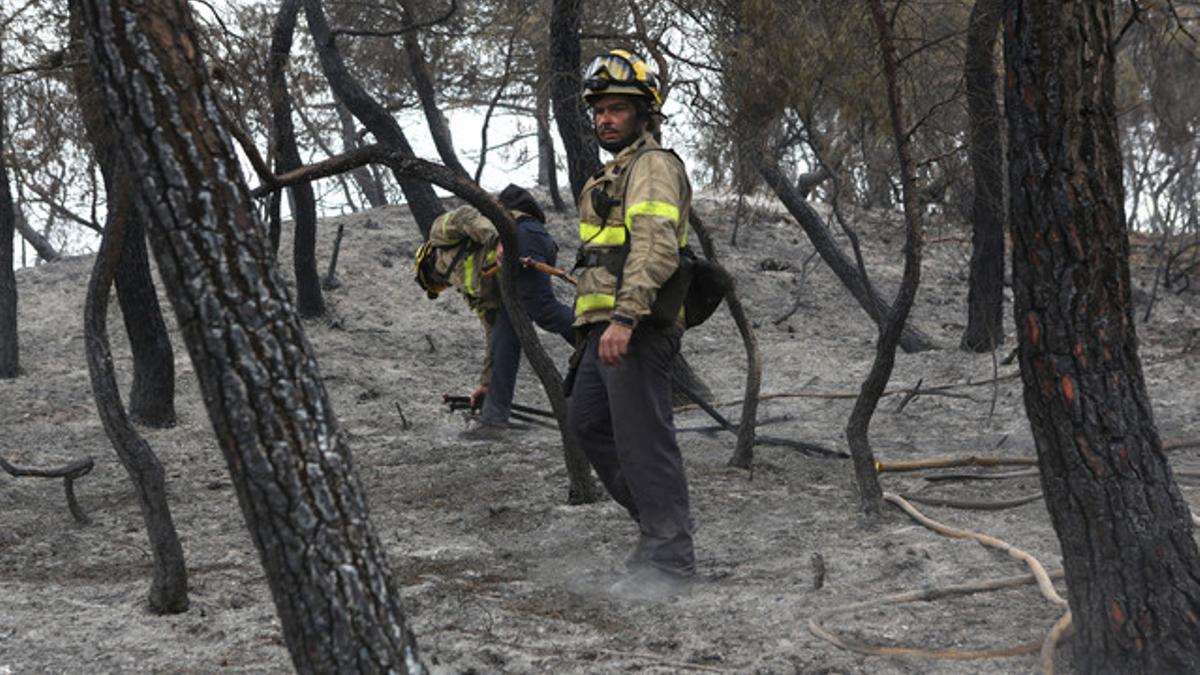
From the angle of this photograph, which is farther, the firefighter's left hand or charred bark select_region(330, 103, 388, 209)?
charred bark select_region(330, 103, 388, 209)

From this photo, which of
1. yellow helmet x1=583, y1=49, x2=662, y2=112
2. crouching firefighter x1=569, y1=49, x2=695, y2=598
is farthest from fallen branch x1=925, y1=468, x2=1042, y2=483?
yellow helmet x1=583, y1=49, x2=662, y2=112

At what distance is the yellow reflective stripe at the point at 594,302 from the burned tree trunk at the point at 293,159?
5.04 meters

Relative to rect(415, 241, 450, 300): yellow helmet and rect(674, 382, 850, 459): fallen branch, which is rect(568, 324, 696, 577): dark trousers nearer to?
rect(674, 382, 850, 459): fallen branch

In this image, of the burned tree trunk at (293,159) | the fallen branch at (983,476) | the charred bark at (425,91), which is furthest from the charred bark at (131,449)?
the charred bark at (425,91)

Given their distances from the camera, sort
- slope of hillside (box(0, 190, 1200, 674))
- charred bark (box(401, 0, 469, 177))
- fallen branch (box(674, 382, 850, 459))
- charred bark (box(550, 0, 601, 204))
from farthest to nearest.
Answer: charred bark (box(401, 0, 469, 177)) → charred bark (box(550, 0, 601, 204)) → fallen branch (box(674, 382, 850, 459)) → slope of hillside (box(0, 190, 1200, 674))

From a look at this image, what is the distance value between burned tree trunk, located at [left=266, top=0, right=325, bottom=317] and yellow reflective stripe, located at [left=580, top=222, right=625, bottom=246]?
496 cm

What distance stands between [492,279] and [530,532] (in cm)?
242

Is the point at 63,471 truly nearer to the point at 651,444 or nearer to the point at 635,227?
the point at 651,444

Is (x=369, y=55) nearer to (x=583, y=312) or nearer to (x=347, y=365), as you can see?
(x=347, y=365)

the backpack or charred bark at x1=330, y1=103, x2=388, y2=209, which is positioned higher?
charred bark at x1=330, y1=103, x2=388, y2=209

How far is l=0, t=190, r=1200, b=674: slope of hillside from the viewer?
423cm

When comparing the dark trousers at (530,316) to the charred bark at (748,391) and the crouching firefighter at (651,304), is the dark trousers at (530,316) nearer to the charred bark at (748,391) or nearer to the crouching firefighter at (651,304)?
the charred bark at (748,391)

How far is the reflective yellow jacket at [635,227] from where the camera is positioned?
4.63 m

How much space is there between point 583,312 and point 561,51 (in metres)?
5.23
